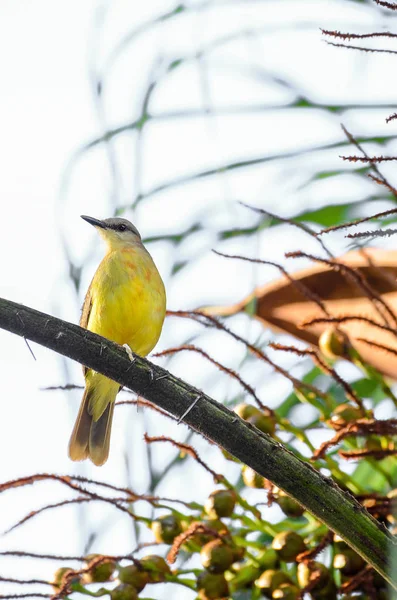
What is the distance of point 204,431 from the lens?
1148 mm

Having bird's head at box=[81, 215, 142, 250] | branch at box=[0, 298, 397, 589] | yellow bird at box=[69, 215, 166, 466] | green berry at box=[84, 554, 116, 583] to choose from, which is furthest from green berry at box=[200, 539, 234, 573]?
bird's head at box=[81, 215, 142, 250]

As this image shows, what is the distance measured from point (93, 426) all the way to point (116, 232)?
0.82 m

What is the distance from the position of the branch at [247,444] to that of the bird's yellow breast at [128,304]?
54.1 inches

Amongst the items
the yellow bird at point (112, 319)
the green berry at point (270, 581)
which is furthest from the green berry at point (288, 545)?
the yellow bird at point (112, 319)

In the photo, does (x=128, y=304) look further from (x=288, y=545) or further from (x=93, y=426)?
(x=288, y=545)

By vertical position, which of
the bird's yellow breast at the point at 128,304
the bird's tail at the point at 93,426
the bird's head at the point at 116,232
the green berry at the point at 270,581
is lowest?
the green berry at the point at 270,581

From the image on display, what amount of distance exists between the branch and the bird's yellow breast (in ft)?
4.51

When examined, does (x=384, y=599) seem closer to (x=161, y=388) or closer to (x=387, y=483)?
(x=387, y=483)

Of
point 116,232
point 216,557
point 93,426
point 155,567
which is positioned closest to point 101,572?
point 155,567

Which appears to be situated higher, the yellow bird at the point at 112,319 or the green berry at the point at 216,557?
the yellow bird at the point at 112,319

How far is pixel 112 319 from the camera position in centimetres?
254

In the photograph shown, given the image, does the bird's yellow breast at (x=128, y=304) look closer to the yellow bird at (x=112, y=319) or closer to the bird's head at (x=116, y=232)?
the yellow bird at (x=112, y=319)

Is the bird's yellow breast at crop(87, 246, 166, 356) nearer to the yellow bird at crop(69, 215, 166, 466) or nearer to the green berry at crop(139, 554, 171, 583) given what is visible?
the yellow bird at crop(69, 215, 166, 466)

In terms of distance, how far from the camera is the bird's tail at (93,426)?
7.83 feet
